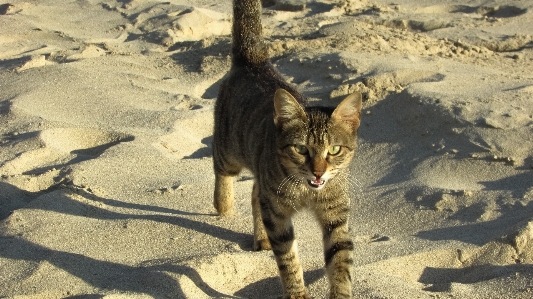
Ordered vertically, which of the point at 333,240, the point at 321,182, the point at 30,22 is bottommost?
the point at 30,22

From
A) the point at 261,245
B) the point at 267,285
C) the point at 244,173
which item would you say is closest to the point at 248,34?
the point at 244,173

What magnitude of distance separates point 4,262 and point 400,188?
299 cm

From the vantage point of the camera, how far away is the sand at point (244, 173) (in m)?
4.20

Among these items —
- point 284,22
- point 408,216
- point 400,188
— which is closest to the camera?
point 408,216

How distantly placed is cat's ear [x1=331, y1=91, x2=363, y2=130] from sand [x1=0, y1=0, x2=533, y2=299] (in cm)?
99

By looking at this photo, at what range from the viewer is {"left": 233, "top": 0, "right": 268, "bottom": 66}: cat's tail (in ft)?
16.6

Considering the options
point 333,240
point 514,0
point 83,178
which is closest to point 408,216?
point 333,240

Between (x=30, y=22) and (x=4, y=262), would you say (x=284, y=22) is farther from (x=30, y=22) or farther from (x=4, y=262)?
(x=4, y=262)

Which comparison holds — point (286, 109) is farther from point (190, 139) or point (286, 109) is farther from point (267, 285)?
point (190, 139)

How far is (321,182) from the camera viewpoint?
12.1ft

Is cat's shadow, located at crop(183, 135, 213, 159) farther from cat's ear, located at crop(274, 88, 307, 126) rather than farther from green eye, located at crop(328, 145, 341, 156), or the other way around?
green eye, located at crop(328, 145, 341, 156)

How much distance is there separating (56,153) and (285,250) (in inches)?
111

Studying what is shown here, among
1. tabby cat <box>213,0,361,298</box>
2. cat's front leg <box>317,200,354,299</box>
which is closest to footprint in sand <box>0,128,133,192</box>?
tabby cat <box>213,0,361,298</box>

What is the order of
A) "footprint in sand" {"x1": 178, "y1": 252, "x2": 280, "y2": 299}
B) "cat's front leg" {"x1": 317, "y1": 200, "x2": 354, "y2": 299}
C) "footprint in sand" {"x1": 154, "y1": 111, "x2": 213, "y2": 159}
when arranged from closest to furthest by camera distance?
1. "cat's front leg" {"x1": 317, "y1": 200, "x2": 354, "y2": 299}
2. "footprint in sand" {"x1": 178, "y1": 252, "x2": 280, "y2": 299}
3. "footprint in sand" {"x1": 154, "y1": 111, "x2": 213, "y2": 159}
